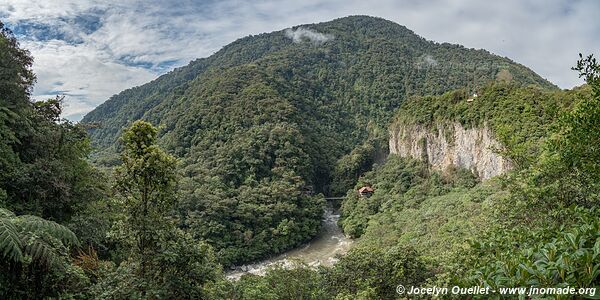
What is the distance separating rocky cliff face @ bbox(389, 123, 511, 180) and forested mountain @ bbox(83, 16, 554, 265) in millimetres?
10923

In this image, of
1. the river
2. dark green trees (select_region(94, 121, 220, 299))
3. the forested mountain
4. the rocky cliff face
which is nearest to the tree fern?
dark green trees (select_region(94, 121, 220, 299))

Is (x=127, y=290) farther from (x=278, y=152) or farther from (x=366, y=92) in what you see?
(x=366, y=92)

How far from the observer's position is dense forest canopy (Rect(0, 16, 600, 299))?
17.8 feet

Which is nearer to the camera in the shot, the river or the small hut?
the river

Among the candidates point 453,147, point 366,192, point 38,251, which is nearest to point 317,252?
point 366,192

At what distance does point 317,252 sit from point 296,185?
9237 mm

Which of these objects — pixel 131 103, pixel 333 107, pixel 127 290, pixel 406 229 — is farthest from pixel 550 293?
pixel 131 103

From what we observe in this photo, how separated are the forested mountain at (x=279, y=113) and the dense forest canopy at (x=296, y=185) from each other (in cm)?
32

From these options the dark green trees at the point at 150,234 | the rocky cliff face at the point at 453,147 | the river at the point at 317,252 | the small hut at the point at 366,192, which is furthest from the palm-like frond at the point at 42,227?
the small hut at the point at 366,192

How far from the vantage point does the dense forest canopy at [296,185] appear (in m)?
5.42

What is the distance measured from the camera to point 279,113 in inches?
2249

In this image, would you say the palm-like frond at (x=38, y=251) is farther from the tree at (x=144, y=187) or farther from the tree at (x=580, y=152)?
the tree at (x=580, y=152)

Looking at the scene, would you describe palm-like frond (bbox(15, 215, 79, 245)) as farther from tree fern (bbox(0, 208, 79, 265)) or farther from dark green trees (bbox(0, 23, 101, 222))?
dark green trees (bbox(0, 23, 101, 222))

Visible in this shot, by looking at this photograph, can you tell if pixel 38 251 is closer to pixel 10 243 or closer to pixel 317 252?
pixel 10 243
